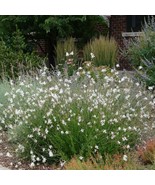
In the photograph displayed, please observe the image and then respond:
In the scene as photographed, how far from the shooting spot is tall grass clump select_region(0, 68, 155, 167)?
596 cm

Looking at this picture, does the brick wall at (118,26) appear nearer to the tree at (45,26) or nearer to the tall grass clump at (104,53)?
the tree at (45,26)

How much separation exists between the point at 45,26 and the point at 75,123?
7.69m

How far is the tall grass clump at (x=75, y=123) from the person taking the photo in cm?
596

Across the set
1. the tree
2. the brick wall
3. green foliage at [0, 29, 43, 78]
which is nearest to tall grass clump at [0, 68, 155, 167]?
green foliage at [0, 29, 43, 78]

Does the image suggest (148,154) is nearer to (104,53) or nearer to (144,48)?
(144,48)

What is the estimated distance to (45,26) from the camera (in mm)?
13305

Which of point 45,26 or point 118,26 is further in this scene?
point 118,26

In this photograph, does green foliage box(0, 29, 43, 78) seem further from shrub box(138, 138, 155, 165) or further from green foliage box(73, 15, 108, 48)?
shrub box(138, 138, 155, 165)

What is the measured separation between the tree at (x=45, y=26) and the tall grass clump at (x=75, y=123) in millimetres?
6551

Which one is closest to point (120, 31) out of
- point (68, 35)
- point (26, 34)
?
point (68, 35)

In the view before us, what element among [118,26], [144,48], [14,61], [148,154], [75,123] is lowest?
[118,26]

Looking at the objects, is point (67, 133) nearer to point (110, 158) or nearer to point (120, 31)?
point (110, 158)

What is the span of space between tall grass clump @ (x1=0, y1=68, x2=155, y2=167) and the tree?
258 inches

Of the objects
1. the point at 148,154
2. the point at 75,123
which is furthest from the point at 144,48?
the point at 148,154
